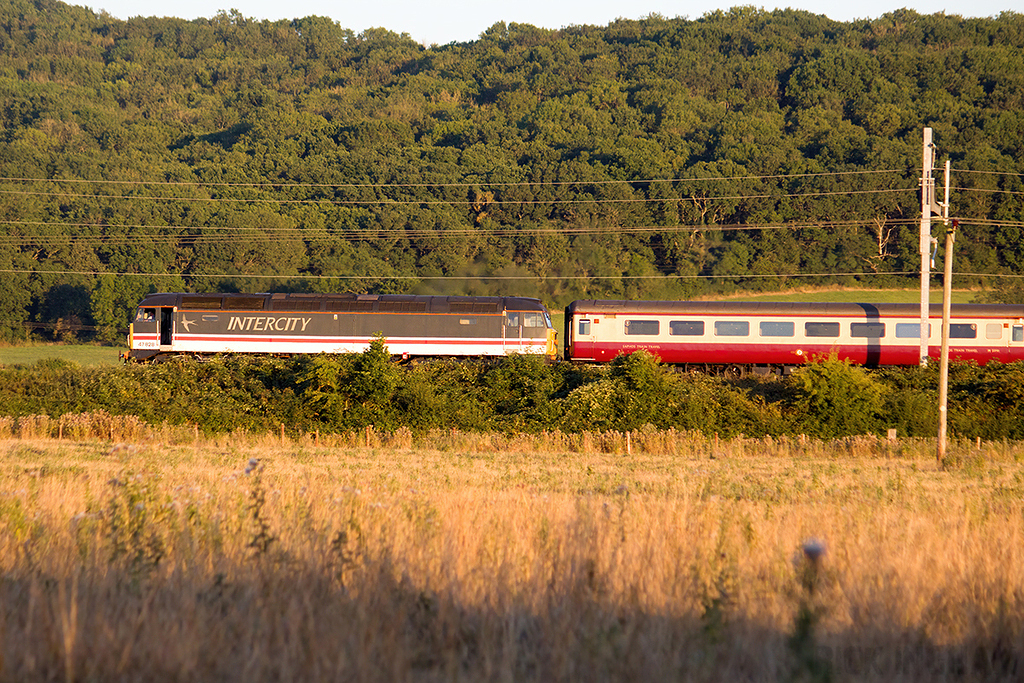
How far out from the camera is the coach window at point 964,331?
37750 mm

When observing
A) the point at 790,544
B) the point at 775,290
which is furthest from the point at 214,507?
the point at 775,290

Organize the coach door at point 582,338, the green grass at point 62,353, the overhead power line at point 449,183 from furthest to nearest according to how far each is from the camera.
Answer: the overhead power line at point 449,183, the green grass at point 62,353, the coach door at point 582,338

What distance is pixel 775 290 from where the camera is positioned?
71.9 m

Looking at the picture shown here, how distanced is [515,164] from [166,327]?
60.2m

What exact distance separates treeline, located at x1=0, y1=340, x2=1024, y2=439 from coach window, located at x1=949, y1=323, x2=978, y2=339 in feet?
4.80

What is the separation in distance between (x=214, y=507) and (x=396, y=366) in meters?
28.0

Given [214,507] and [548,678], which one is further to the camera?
[214,507]

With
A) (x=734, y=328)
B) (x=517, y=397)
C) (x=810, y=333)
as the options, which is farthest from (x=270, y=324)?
(x=810, y=333)

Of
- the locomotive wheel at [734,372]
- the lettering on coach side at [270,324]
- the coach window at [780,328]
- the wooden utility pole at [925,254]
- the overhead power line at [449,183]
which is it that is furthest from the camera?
the overhead power line at [449,183]

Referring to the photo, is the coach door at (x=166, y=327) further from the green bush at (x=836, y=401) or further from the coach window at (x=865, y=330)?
the coach window at (x=865, y=330)

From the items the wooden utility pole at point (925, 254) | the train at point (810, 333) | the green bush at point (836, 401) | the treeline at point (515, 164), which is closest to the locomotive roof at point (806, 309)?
the train at point (810, 333)

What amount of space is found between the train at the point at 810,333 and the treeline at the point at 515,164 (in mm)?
22395

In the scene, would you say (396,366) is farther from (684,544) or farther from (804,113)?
(804,113)

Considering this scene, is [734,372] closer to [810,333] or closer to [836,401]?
[810,333]
